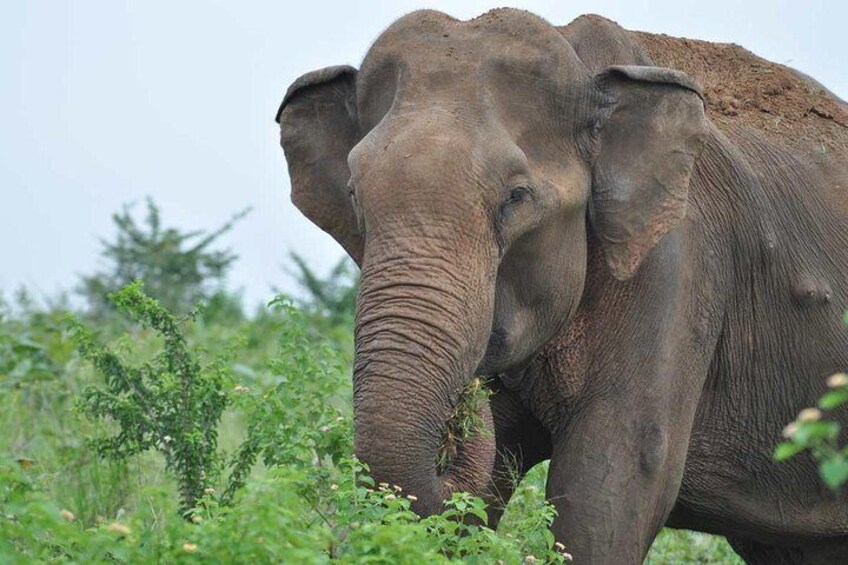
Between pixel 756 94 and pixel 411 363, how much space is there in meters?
2.32

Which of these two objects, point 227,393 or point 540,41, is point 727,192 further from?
point 227,393

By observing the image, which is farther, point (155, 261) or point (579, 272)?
point (155, 261)

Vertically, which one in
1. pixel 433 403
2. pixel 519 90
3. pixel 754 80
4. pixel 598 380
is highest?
pixel 754 80

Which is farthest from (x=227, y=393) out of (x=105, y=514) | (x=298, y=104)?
(x=298, y=104)

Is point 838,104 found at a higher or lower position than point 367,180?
higher

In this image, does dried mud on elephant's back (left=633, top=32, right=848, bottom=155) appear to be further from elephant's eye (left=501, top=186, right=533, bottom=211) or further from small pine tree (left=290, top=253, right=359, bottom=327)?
small pine tree (left=290, top=253, right=359, bottom=327)

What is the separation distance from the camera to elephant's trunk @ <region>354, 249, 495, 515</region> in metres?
4.94

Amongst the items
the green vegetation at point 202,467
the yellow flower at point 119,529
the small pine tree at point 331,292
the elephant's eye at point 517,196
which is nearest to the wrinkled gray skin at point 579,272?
the elephant's eye at point 517,196

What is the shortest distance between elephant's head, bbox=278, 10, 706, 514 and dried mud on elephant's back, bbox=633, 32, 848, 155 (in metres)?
0.88

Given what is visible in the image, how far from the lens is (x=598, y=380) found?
5902 millimetres

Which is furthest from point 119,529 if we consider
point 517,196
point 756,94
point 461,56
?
point 756,94

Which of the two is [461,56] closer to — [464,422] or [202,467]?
[464,422]

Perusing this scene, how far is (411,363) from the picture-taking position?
4980 millimetres

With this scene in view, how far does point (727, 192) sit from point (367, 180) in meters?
1.47
